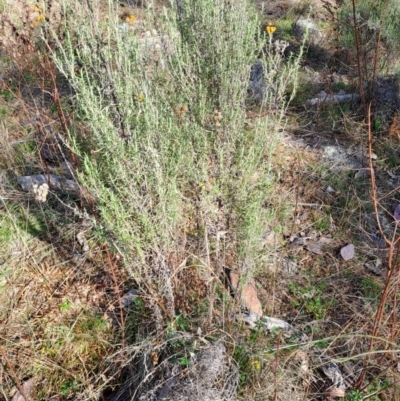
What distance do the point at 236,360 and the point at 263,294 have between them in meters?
0.65

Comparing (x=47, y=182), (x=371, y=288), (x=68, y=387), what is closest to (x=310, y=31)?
(x=371, y=288)

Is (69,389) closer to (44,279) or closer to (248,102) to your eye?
(44,279)

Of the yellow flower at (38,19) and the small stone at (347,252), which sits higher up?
the yellow flower at (38,19)

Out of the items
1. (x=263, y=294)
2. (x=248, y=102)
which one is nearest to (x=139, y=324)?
(x=263, y=294)

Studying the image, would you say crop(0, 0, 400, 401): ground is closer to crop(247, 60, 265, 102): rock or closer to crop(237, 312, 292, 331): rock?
crop(237, 312, 292, 331): rock

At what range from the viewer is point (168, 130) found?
6.75 ft

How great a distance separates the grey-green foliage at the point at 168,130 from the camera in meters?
1.92

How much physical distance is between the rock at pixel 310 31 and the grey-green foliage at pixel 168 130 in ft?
9.30

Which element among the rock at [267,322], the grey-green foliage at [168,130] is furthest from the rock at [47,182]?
the rock at [267,322]

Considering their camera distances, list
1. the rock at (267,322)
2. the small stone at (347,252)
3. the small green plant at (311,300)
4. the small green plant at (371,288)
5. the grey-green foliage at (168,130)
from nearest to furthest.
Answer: the grey-green foliage at (168,130) → the rock at (267,322) → the small green plant at (311,300) → the small green plant at (371,288) → the small stone at (347,252)

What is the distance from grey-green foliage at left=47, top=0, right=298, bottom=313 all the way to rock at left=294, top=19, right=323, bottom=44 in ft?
9.30

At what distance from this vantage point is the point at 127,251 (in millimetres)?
2035

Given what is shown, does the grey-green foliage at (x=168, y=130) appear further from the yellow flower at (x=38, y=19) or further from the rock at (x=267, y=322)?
the rock at (x=267, y=322)

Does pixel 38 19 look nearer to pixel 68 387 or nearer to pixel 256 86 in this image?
pixel 68 387
